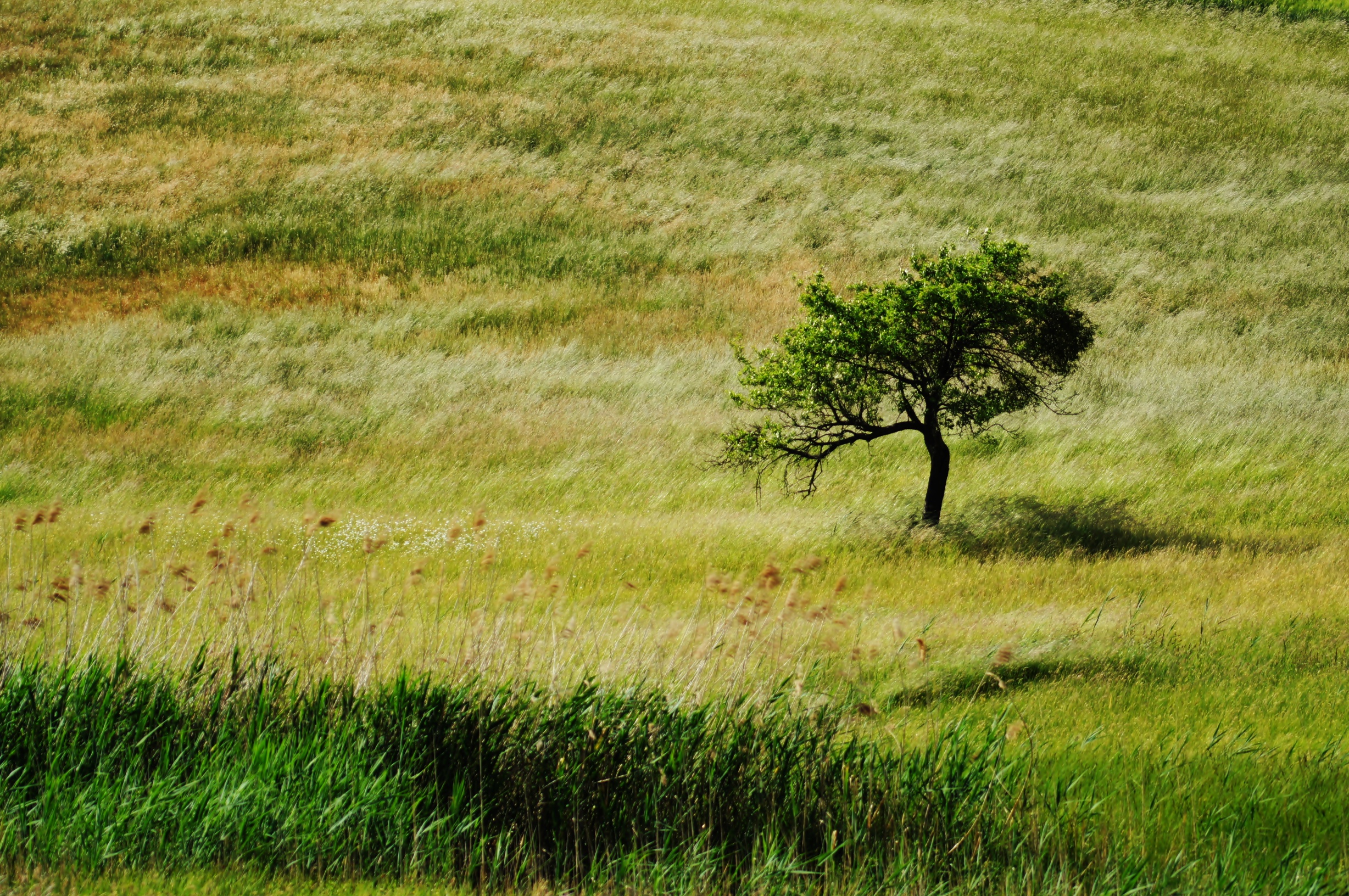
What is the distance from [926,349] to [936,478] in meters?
1.86

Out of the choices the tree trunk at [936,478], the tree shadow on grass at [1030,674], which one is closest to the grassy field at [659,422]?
the tree shadow on grass at [1030,674]

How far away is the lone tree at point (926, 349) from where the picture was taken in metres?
13.7

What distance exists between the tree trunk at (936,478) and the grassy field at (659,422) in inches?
10.2

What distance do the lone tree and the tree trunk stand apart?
0.06 feet

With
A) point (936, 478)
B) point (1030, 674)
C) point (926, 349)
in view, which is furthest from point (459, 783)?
point (926, 349)

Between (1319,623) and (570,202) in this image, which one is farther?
(570,202)

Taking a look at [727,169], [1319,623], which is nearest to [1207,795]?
[1319,623]

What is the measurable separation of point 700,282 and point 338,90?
20.0 meters

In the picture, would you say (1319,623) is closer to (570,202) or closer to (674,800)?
(674,800)

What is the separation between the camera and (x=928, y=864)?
5.54 m

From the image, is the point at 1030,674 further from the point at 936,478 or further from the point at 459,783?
the point at 936,478

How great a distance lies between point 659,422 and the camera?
18953 millimetres

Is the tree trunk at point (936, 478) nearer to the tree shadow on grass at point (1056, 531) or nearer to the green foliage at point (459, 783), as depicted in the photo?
the tree shadow on grass at point (1056, 531)

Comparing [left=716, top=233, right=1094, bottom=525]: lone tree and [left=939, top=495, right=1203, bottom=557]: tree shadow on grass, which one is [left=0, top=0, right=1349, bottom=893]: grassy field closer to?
[left=939, top=495, right=1203, bottom=557]: tree shadow on grass
